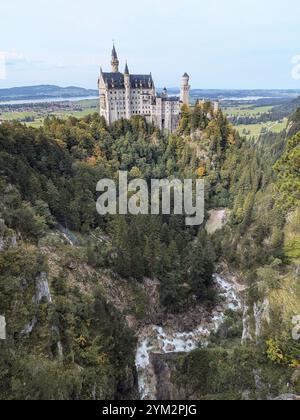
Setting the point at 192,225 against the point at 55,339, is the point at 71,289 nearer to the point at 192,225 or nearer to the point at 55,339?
the point at 55,339

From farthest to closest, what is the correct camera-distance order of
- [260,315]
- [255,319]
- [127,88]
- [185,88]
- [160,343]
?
[185,88], [127,88], [160,343], [255,319], [260,315]

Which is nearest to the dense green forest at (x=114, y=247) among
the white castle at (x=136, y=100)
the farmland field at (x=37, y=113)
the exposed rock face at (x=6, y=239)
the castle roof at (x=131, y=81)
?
the exposed rock face at (x=6, y=239)

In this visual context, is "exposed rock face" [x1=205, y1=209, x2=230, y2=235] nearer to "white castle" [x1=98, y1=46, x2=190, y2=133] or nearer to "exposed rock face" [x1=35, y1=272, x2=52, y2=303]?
"white castle" [x1=98, y1=46, x2=190, y2=133]

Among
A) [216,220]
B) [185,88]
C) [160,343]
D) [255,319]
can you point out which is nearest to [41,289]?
[255,319]

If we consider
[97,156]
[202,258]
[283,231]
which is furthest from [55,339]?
[97,156]

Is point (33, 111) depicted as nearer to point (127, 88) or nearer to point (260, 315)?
point (127, 88)
